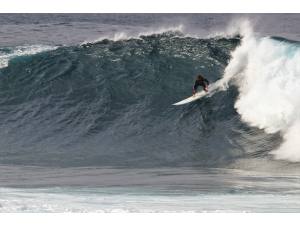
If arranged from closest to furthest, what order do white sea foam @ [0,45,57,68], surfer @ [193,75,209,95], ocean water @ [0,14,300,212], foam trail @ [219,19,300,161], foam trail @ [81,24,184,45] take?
ocean water @ [0,14,300,212] < foam trail @ [219,19,300,161] < surfer @ [193,75,209,95] < white sea foam @ [0,45,57,68] < foam trail @ [81,24,184,45]

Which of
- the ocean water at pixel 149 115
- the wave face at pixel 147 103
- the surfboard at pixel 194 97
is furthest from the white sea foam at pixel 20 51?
the surfboard at pixel 194 97

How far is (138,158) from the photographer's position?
14.5 metres

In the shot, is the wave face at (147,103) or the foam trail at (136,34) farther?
the foam trail at (136,34)

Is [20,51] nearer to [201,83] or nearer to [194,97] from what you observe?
[194,97]

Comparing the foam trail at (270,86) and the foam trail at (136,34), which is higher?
the foam trail at (136,34)

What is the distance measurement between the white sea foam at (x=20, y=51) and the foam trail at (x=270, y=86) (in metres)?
5.83

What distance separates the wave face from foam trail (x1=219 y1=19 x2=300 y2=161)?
29 millimetres

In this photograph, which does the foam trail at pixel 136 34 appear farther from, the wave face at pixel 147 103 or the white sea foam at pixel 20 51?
the white sea foam at pixel 20 51

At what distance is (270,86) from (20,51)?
820 centimetres

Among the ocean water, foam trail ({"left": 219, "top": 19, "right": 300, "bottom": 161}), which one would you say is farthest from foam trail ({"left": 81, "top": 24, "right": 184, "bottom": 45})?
foam trail ({"left": 219, "top": 19, "right": 300, "bottom": 161})

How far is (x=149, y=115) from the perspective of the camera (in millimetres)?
16938

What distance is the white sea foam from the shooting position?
21.1 metres

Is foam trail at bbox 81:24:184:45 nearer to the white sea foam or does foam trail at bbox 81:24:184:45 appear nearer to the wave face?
the wave face

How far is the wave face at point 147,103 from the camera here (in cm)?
1482
